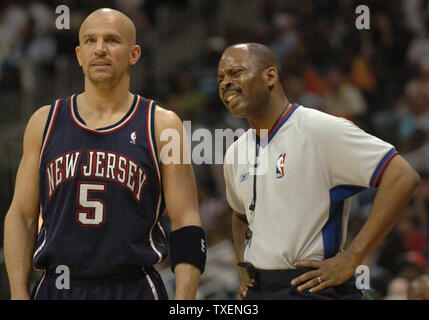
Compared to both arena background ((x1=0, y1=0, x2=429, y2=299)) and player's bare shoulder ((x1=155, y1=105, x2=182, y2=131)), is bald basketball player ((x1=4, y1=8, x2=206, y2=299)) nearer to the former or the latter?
player's bare shoulder ((x1=155, y1=105, x2=182, y2=131))

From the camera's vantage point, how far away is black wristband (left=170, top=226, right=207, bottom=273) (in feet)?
10.4

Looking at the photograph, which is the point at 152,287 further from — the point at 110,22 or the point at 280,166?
the point at 110,22

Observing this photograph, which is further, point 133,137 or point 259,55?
point 259,55

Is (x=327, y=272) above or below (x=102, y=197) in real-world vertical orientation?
below

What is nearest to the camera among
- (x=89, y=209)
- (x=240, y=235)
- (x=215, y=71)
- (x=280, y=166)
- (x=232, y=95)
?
(x=89, y=209)

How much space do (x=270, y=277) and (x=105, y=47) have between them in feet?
4.24

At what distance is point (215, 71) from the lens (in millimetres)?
9250

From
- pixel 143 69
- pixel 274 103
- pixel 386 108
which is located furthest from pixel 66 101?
pixel 143 69

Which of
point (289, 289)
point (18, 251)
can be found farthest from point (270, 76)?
point (18, 251)

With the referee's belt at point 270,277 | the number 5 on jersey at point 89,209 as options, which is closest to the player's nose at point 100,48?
the number 5 on jersey at point 89,209

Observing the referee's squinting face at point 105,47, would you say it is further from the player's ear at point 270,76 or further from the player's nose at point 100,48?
the player's ear at point 270,76

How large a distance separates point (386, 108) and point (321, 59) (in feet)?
3.81

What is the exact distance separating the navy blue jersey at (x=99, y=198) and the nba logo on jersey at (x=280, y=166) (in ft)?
1.86
